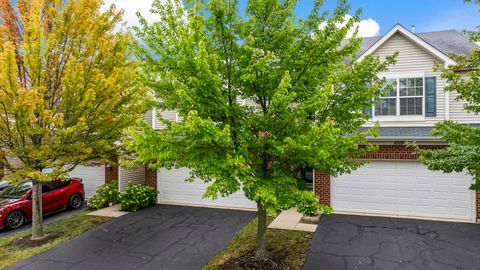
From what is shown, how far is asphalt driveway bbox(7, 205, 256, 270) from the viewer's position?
8.20 meters

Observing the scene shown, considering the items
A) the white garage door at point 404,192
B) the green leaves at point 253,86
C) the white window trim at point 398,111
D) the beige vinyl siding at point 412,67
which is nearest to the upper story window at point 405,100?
the white window trim at point 398,111

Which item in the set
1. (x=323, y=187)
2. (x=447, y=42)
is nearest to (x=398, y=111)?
(x=323, y=187)

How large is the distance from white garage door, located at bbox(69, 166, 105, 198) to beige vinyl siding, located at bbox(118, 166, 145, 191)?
5.87 feet

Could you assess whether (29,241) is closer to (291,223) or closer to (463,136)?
(291,223)

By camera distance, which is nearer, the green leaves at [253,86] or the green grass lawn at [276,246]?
the green leaves at [253,86]

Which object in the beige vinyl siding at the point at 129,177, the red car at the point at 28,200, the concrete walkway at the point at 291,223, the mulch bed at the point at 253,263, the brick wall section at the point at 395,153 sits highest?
the brick wall section at the point at 395,153

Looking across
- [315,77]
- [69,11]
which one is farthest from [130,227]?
[315,77]

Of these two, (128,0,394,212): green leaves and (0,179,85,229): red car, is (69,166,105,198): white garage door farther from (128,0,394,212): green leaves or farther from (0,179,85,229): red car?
(128,0,394,212): green leaves

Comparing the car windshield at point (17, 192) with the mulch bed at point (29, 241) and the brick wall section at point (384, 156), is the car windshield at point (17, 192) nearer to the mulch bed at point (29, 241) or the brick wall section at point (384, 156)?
the mulch bed at point (29, 241)

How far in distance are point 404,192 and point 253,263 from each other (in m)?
7.28

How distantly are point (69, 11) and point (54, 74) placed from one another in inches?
77.3

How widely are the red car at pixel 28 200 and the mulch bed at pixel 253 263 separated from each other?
896 centimetres

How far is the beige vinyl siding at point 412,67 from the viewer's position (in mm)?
12594

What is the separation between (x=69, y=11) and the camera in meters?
9.33
